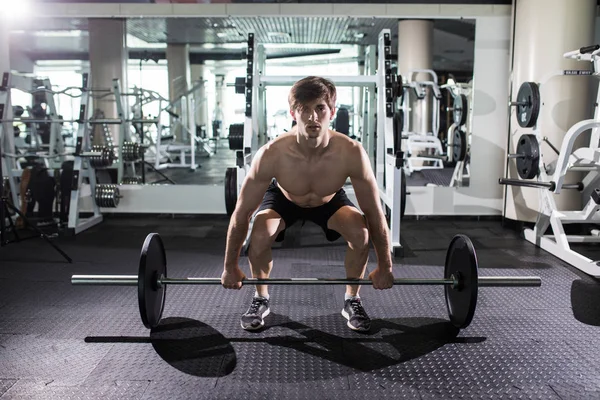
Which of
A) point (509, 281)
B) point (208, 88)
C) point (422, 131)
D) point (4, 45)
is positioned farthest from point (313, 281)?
point (208, 88)

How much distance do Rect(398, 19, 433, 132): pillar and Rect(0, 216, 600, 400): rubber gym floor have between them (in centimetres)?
327

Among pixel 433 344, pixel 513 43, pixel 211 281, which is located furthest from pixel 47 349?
pixel 513 43

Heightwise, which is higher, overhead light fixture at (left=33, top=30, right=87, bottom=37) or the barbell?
overhead light fixture at (left=33, top=30, right=87, bottom=37)

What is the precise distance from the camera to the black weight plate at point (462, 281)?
183 cm

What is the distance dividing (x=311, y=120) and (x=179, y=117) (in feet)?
16.8

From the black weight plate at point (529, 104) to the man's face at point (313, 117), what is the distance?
2.13 m

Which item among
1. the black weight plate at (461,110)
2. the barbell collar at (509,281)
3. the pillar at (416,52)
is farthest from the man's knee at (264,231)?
the pillar at (416,52)

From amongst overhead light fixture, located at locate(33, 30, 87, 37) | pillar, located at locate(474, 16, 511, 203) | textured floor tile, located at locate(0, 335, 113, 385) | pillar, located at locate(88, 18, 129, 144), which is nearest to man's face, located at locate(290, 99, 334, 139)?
textured floor tile, located at locate(0, 335, 113, 385)

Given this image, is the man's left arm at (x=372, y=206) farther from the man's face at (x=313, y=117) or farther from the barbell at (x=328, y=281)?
the man's face at (x=313, y=117)

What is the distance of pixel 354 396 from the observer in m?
1.54

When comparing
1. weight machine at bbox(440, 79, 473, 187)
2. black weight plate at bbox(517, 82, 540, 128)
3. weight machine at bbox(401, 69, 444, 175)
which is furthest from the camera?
weight machine at bbox(401, 69, 444, 175)

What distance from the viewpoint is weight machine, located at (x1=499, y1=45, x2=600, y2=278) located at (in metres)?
3.05

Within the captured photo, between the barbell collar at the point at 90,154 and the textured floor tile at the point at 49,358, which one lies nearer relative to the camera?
the textured floor tile at the point at 49,358

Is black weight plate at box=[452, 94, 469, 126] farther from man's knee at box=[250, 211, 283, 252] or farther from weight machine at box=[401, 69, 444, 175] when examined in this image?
man's knee at box=[250, 211, 283, 252]
